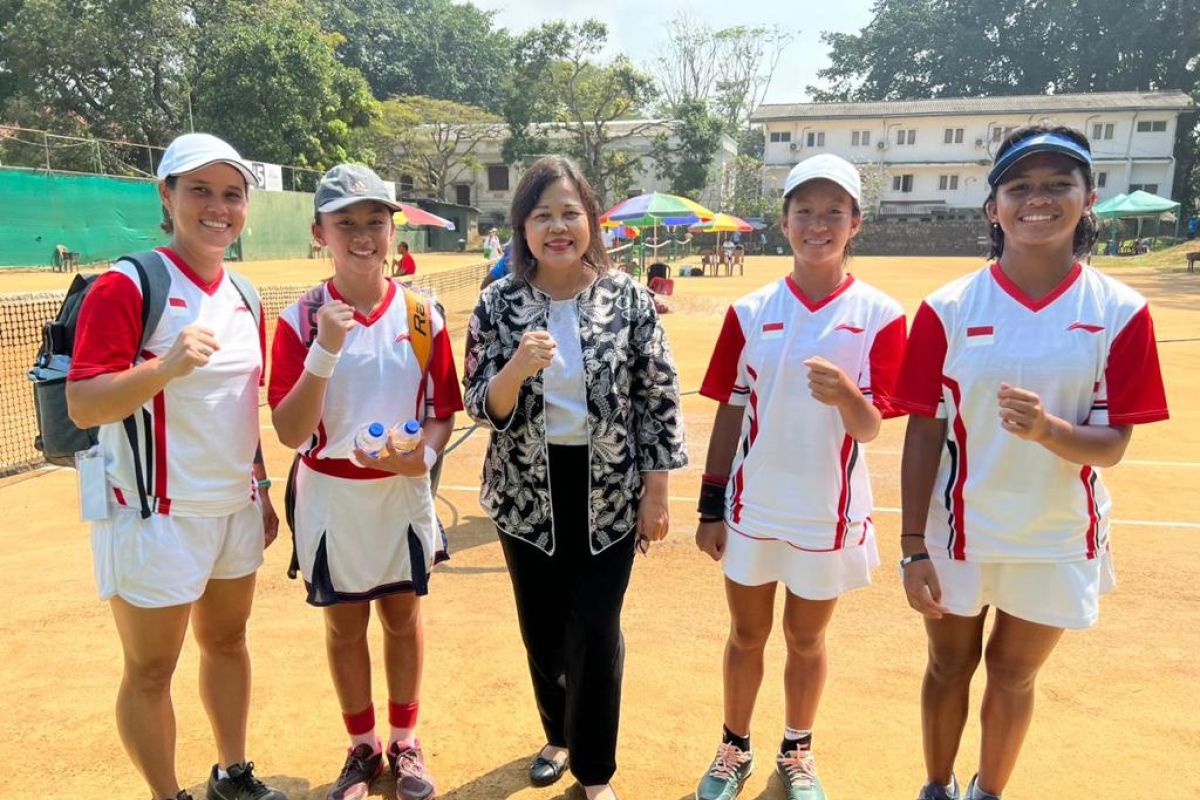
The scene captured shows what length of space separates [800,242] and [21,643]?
4492 mm

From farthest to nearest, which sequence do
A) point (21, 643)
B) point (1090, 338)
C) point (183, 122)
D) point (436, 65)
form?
1. point (436, 65)
2. point (183, 122)
3. point (21, 643)
4. point (1090, 338)

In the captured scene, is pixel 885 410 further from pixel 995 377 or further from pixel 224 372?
pixel 224 372

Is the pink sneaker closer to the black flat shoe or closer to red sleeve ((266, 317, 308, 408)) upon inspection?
the black flat shoe

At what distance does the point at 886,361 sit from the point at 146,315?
2.37 metres

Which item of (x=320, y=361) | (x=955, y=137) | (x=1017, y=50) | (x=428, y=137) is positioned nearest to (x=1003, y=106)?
(x=955, y=137)

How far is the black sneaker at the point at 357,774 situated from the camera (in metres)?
3.07

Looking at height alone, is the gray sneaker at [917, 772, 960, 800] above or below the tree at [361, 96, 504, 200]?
below

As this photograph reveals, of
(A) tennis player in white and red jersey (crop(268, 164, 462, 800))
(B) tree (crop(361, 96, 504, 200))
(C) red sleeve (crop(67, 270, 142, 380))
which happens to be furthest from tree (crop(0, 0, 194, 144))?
(C) red sleeve (crop(67, 270, 142, 380))

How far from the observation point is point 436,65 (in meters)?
66.1

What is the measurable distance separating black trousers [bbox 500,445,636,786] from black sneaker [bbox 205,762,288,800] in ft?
3.62

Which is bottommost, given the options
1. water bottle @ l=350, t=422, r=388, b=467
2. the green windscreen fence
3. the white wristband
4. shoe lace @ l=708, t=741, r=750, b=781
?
shoe lace @ l=708, t=741, r=750, b=781

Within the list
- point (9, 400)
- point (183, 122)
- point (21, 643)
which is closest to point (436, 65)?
point (183, 122)

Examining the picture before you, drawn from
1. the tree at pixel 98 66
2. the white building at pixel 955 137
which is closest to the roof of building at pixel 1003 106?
the white building at pixel 955 137

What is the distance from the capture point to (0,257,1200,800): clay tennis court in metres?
3.30
